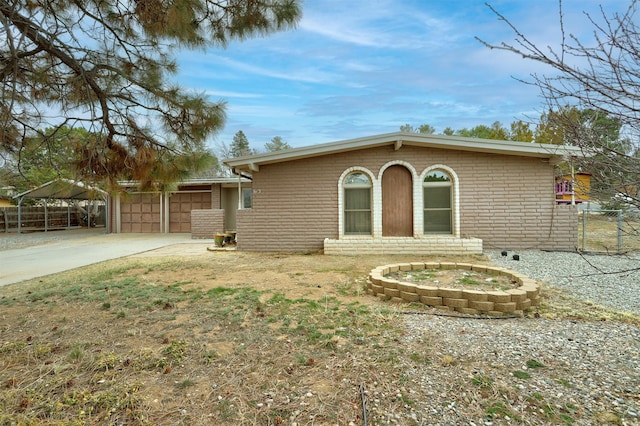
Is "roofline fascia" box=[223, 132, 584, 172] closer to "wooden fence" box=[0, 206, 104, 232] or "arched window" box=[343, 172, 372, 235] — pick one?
"arched window" box=[343, 172, 372, 235]

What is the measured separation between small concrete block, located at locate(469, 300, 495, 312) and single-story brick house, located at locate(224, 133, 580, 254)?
4.75m

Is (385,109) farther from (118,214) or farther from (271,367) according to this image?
(271,367)

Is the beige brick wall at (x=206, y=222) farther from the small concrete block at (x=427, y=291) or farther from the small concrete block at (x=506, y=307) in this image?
the small concrete block at (x=506, y=307)

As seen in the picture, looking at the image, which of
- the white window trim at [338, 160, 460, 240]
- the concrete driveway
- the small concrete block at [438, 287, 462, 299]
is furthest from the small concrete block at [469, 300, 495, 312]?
the concrete driveway

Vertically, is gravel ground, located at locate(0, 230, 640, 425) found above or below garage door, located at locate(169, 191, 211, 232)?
below

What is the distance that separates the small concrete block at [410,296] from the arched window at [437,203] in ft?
16.9

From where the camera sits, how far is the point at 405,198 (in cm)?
900

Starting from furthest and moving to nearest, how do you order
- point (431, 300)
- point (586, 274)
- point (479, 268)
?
point (479, 268)
point (586, 274)
point (431, 300)

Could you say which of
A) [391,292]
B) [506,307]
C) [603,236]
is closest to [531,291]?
[506,307]

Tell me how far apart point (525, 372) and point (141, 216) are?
57.6 feet

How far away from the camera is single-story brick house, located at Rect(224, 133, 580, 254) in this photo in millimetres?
8516

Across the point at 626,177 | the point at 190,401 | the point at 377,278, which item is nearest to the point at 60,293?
the point at 190,401

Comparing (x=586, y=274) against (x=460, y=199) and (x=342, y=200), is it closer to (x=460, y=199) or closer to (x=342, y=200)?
(x=460, y=199)

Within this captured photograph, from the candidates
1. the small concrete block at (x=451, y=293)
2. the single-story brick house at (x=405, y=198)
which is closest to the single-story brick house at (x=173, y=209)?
the single-story brick house at (x=405, y=198)
